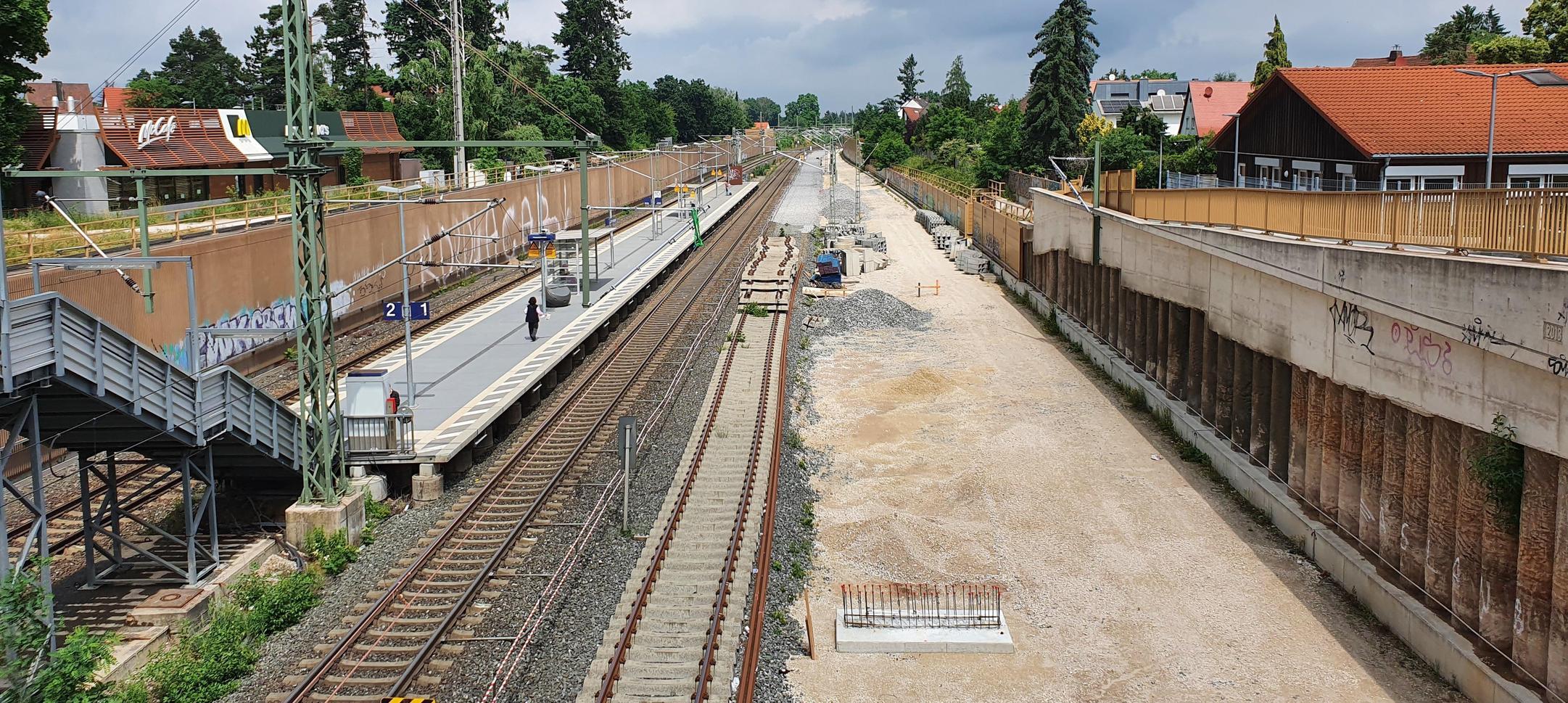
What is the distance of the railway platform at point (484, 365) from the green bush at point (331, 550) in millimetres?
3058

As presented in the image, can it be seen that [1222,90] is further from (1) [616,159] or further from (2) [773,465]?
(2) [773,465]

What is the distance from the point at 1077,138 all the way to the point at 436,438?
65.0m

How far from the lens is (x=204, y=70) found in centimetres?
10469

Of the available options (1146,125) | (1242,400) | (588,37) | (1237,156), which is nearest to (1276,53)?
(1146,125)

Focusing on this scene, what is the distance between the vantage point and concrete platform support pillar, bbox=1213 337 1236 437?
88.7ft

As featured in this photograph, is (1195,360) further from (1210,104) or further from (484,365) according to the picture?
(1210,104)

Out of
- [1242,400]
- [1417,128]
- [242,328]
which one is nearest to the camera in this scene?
[1242,400]

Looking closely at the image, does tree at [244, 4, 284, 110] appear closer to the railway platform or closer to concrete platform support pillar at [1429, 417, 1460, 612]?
the railway platform

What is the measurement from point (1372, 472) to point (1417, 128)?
2055 cm

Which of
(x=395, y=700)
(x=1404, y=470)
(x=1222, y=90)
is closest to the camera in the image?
(x=395, y=700)

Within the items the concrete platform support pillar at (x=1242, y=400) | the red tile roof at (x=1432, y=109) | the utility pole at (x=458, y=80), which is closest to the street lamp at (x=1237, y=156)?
the red tile roof at (x=1432, y=109)

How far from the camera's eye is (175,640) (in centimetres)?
1750

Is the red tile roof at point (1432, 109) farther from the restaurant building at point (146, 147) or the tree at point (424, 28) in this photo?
the tree at point (424, 28)

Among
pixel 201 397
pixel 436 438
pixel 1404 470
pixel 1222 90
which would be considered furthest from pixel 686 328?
pixel 1222 90
